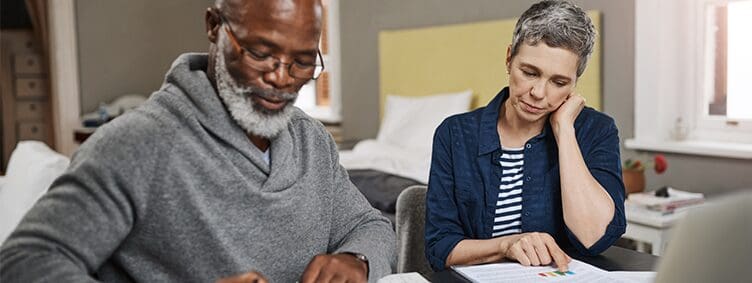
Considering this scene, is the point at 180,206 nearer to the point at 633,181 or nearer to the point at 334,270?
the point at 334,270

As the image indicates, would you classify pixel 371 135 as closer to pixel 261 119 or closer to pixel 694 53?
pixel 694 53

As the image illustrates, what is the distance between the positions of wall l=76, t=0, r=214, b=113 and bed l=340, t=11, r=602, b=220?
2.37 m

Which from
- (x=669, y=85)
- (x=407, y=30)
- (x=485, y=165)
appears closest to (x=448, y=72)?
(x=407, y=30)

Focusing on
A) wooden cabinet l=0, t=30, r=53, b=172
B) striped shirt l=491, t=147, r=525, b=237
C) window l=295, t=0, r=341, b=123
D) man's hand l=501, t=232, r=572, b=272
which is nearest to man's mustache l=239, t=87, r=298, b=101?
man's hand l=501, t=232, r=572, b=272

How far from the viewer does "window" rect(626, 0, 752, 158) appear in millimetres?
3006

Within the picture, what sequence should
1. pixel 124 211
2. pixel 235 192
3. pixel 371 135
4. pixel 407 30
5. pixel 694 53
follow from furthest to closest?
1. pixel 371 135
2. pixel 407 30
3. pixel 694 53
4. pixel 235 192
5. pixel 124 211

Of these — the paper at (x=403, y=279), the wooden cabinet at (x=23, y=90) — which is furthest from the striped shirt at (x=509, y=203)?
the wooden cabinet at (x=23, y=90)

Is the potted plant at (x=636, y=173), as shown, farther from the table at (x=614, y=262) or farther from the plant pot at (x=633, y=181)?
the table at (x=614, y=262)

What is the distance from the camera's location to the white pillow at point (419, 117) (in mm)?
4094

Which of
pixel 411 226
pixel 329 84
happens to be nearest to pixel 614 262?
pixel 411 226

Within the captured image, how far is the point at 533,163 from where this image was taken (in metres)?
1.55

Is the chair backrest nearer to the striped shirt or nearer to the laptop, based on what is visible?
the striped shirt

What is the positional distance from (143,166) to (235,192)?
14 centimetres

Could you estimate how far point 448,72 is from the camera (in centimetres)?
434
